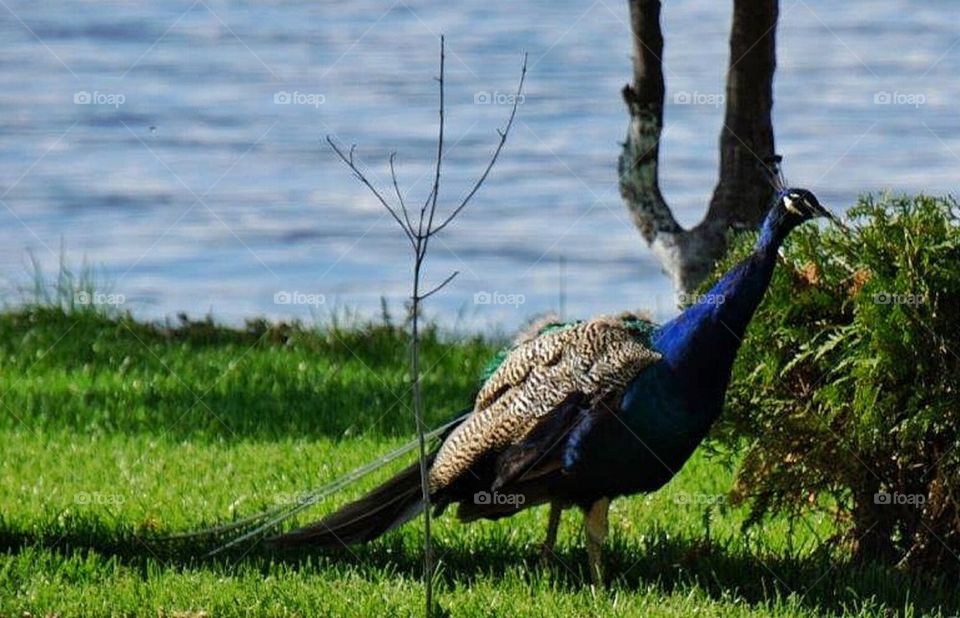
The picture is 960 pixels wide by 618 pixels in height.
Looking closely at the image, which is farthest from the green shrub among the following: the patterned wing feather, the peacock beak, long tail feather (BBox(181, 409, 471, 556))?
long tail feather (BBox(181, 409, 471, 556))

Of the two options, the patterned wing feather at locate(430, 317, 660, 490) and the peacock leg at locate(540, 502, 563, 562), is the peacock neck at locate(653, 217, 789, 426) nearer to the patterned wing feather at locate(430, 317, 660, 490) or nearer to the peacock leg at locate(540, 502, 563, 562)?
the patterned wing feather at locate(430, 317, 660, 490)

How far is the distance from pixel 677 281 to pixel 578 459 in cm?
309

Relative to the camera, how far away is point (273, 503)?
815cm

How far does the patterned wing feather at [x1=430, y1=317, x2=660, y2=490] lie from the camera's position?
6918 millimetres

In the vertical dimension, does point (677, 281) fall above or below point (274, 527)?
above

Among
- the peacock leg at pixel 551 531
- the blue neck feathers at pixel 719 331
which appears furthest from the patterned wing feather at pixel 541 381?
the peacock leg at pixel 551 531

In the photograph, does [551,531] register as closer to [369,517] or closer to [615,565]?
[615,565]

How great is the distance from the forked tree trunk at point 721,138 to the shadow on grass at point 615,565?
2.33 meters

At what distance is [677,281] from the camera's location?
9.80 metres

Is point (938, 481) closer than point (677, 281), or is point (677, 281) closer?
point (938, 481)

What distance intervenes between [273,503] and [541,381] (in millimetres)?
1609

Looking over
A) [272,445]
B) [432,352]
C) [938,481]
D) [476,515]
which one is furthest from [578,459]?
[432,352]

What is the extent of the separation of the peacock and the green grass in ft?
1.05

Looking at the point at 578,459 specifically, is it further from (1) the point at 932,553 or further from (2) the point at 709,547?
(1) the point at 932,553
